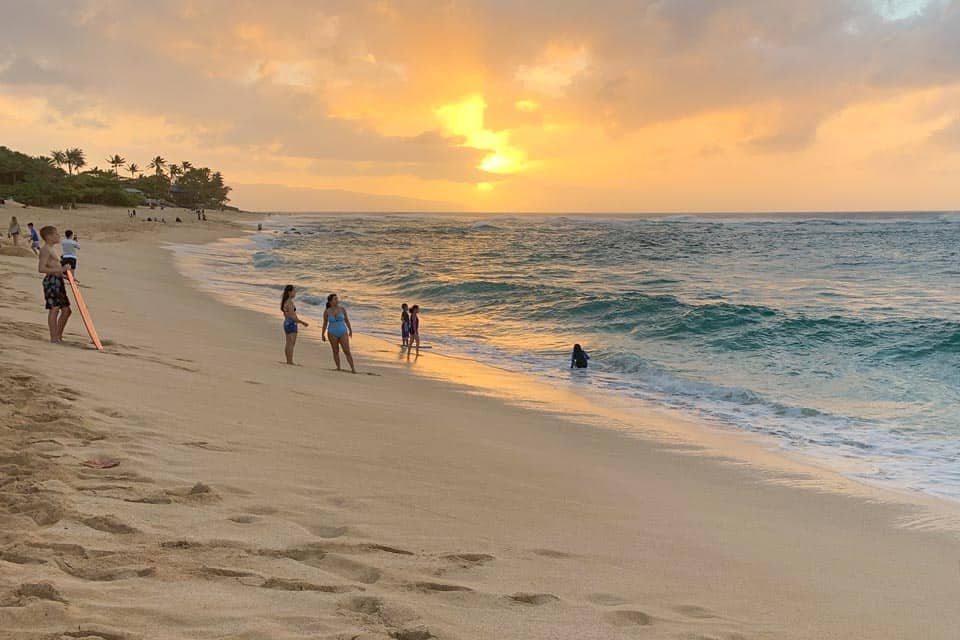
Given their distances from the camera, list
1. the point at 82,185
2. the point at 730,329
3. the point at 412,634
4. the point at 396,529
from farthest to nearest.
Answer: the point at 82,185 < the point at 730,329 < the point at 396,529 < the point at 412,634

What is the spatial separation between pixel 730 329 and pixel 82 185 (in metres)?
88.6

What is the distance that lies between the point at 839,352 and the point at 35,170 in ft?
261

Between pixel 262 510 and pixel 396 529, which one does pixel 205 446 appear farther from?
pixel 396 529

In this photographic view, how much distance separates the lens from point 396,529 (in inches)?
163

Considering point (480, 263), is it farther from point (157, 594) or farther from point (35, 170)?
point (35, 170)

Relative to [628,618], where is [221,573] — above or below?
above

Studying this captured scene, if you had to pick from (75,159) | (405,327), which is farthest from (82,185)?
(405,327)

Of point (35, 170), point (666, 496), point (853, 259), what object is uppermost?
point (35, 170)

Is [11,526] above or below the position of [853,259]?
below

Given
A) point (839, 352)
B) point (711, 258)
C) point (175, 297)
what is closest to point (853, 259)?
point (711, 258)

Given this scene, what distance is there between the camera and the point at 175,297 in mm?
18703

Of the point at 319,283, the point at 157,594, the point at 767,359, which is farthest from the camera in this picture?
the point at 319,283

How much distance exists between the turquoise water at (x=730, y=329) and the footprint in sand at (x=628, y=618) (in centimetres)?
505

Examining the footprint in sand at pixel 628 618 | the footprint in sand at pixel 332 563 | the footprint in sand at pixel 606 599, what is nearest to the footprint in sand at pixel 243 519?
the footprint in sand at pixel 332 563
